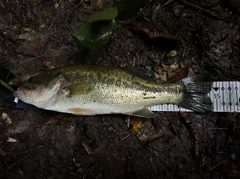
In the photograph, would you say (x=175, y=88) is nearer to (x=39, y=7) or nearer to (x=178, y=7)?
(x=178, y=7)

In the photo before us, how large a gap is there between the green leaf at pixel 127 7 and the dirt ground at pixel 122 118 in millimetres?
135

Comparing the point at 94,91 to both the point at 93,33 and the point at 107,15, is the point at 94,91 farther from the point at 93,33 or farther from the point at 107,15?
the point at 107,15

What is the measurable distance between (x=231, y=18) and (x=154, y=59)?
1.16 meters

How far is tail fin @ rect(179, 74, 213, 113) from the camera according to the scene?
286cm

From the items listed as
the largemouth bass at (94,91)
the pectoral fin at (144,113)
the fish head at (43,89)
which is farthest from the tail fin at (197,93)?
the fish head at (43,89)

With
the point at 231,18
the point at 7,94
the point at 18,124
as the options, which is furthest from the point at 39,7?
the point at 231,18

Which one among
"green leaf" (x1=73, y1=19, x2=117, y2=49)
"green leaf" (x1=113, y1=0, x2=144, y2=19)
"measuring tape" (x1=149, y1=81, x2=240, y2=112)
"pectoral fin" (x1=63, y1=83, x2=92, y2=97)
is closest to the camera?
"pectoral fin" (x1=63, y1=83, x2=92, y2=97)

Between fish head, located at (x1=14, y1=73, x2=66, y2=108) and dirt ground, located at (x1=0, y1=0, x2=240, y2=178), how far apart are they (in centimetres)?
53

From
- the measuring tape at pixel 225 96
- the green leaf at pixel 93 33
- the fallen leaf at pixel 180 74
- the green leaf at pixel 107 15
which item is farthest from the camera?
the fallen leaf at pixel 180 74

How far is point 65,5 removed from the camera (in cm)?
327

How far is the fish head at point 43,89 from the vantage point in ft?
8.52

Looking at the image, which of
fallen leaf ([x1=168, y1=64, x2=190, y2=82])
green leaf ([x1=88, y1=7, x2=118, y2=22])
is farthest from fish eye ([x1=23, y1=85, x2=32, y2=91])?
fallen leaf ([x1=168, y1=64, x2=190, y2=82])

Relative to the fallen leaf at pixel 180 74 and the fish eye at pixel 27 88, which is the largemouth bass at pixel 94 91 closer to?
the fish eye at pixel 27 88

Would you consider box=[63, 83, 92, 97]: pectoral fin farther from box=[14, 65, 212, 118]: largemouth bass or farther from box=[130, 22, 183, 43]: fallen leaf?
box=[130, 22, 183, 43]: fallen leaf
